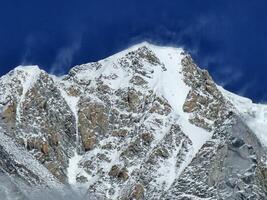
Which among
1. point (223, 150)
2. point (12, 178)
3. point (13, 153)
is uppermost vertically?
point (223, 150)

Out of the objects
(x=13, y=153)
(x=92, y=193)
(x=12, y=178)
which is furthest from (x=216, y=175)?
(x=12, y=178)

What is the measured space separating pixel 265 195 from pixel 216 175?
819 cm

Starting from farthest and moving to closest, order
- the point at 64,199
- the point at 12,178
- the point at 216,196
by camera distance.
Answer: the point at 216,196 < the point at 64,199 < the point at 12,178

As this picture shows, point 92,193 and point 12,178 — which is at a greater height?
point 92,193

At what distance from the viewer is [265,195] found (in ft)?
625

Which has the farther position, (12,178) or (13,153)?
(13,153)

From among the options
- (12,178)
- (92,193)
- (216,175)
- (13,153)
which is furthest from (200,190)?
(12,178)

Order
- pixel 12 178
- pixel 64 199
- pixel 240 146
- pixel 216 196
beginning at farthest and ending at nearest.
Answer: pixel 240 146 < pixel 216 196 < pixel 64 199 < pixel 12 178

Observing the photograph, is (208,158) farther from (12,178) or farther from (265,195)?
(12,178)

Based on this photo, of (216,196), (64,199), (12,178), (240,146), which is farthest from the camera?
(240,146)

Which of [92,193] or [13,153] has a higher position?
[92,193]

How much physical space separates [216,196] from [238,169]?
764cm

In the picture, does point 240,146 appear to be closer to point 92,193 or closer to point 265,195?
point 265,195

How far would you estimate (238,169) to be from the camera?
19088 cm
